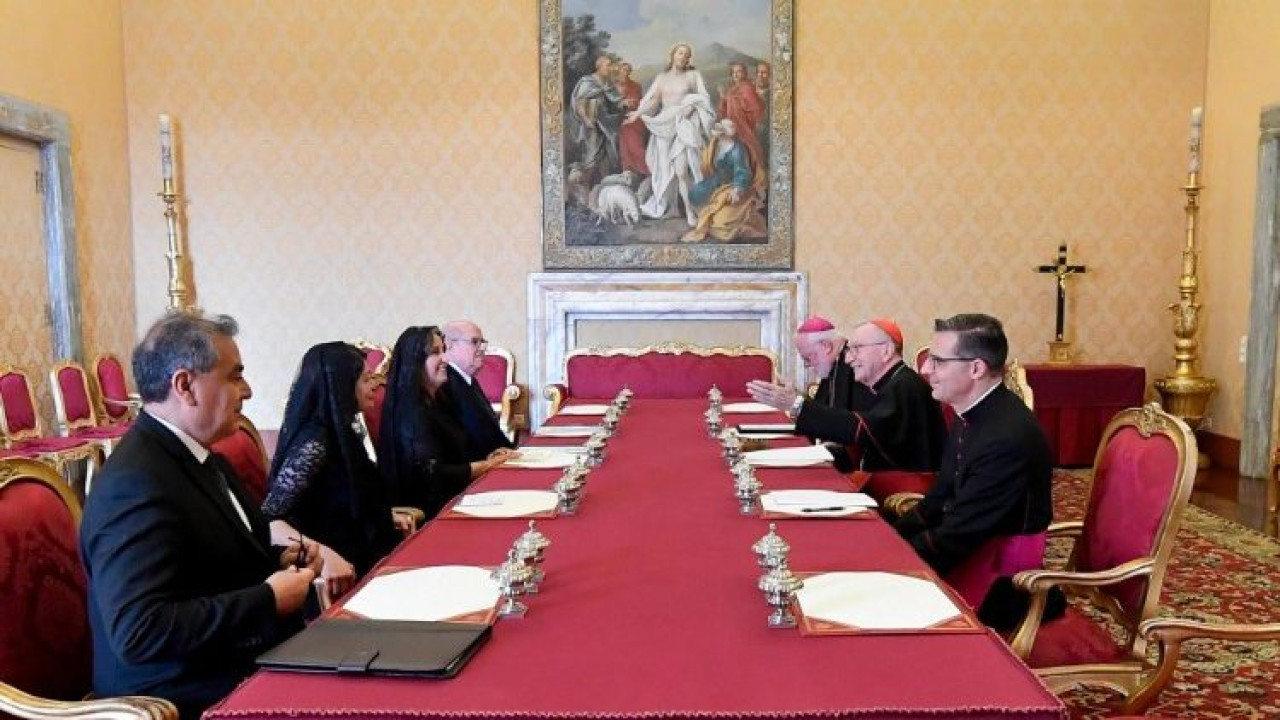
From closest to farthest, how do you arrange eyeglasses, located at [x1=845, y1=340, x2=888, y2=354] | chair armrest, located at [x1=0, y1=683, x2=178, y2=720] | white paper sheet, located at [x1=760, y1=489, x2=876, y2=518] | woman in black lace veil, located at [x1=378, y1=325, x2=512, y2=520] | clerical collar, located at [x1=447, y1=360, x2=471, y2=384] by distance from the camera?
chair armrest, located at [x1=0, y1=683, x2=178, y2=720], white paper sheet, located at [x1=760, y1=489, x2=876, y2=518], woman in black lace veil, located at [x1=378, y1=325, x2=512, y2=520], eyeglasses, located at [x1=845, y1=340, x2=888, y2=354], clerical collar, located at [x1=447, y1=360, x2=471, y2=384]

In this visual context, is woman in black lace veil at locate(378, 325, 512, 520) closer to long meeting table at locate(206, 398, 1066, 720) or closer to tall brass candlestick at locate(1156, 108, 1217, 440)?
long meeting table at locate(206, 398, 1066, 720)

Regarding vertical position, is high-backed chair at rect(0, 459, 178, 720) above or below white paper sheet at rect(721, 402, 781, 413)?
above

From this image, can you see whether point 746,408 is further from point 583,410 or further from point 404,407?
point 404,407

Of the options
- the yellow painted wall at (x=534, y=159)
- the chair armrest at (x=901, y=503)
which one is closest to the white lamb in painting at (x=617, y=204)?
the yellow painted wall at (x=534, y=159)

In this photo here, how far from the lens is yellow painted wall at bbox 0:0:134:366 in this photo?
6.70 m

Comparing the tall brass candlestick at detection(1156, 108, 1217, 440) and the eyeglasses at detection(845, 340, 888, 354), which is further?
the tall brass candlestick at detection(1156, 108, 1217, 440)

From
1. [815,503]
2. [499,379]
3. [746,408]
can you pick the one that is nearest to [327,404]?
[815,503]

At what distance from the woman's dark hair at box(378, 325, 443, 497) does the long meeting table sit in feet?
4.65

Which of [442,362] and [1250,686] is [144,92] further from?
[1250,686]

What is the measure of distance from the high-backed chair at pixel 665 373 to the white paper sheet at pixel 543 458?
2.95 metres

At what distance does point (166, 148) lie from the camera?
7.69m

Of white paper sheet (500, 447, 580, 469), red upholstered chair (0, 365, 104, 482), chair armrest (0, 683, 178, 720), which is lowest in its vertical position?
red upholstered chair (0, 365, 104, 482)

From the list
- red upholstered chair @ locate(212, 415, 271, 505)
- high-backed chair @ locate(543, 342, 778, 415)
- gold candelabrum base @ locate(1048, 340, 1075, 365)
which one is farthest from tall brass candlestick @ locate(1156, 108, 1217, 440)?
red upholstered chair @ locate(212, 415, 271, 505)

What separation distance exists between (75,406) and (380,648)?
19.4 feet
